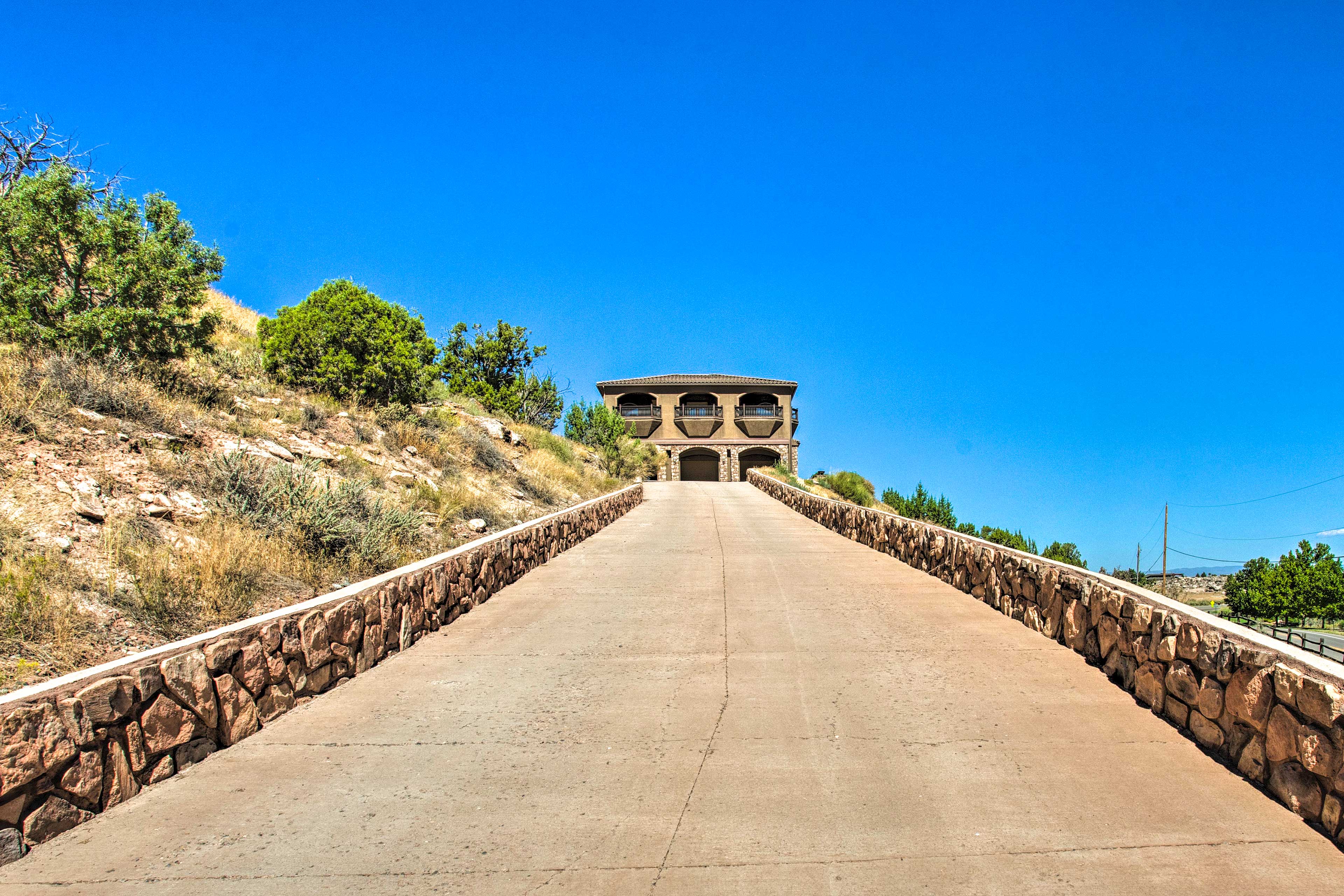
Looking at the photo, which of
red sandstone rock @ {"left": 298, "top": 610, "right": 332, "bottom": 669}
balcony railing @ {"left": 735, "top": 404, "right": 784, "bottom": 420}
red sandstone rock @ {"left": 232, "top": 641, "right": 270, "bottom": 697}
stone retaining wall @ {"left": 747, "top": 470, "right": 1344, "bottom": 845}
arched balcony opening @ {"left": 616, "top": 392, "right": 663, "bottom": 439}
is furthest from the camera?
balcony railing @ {"left": 735, "top": 404, "right": 784, "bottom": 420}

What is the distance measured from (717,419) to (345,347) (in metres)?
46.5

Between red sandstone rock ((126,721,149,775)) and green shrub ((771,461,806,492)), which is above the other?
green shrub ((771,461,806,492))

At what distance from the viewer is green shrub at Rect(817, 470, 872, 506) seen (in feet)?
142

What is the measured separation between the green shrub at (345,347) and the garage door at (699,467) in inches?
1867

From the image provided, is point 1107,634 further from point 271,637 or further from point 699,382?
point 699,382

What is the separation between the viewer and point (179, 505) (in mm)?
9586

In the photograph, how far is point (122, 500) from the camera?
9164 mm

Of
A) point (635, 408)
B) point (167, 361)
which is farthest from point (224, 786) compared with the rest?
point (635, 408)

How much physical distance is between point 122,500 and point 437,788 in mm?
6879

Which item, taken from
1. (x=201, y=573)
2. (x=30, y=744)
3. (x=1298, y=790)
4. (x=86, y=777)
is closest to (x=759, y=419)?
(x=201, y=573)

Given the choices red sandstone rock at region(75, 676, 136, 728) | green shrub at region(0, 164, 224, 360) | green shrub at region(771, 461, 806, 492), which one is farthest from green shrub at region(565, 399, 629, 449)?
red sandstone rock at region(75, 676, 136, 728)

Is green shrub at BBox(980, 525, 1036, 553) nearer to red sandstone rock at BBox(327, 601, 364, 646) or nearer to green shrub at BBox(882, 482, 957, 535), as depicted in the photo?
green shrub at BBox(882, 482, 957, 535)

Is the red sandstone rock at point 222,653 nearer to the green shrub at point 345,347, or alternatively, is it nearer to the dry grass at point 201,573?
the dry grass at point 201,573

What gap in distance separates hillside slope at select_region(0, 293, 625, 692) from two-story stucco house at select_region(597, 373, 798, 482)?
4708 centimetres
